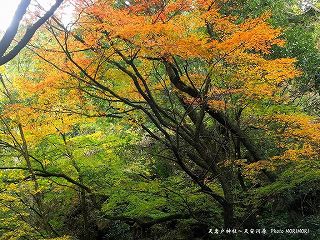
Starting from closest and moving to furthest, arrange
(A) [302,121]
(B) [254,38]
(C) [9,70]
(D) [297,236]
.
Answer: (B) [254,38] → (A) [302,121] → (D) [297,236] → (C) [9,70]

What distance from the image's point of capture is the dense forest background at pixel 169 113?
6.02 metres

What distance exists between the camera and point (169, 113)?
8.52 metres

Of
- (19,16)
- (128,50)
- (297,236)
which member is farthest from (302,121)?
(19,16)

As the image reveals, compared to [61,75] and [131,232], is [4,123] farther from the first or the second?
[131,232]

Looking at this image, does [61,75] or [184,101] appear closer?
[61,75]

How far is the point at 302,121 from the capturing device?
7.35 m

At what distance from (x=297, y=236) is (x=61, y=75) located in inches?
270

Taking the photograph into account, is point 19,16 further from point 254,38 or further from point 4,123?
point 4,123

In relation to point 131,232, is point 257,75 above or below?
above

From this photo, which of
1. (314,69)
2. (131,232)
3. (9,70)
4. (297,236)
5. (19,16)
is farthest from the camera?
(131,232)

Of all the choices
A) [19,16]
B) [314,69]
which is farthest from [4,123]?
[314,69]

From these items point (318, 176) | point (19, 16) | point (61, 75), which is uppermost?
point (61, 75)

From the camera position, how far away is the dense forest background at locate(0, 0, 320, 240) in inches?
237

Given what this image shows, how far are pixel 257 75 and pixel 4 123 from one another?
20.4 ft
